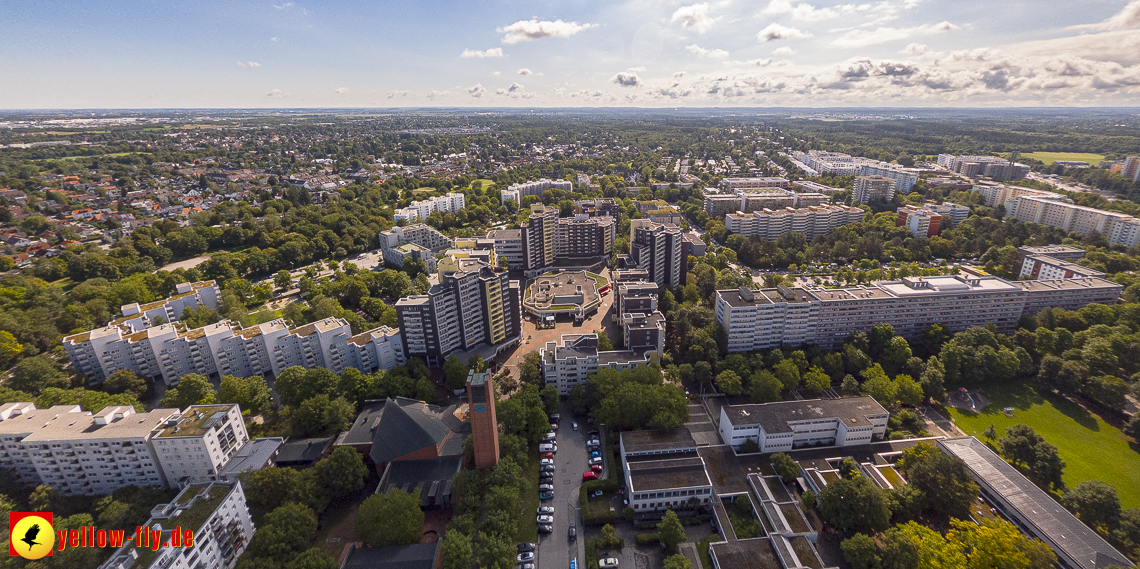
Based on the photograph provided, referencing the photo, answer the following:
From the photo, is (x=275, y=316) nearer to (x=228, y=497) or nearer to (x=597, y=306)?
(x=228, y=497)

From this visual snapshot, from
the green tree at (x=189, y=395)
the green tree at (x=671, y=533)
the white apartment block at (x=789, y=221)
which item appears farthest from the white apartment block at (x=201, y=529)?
the white apartment block at (x=789, y=221)

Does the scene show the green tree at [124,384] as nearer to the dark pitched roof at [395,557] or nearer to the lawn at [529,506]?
the dark pitched roof at [395,557]

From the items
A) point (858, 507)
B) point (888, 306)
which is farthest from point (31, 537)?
point (888, 306)

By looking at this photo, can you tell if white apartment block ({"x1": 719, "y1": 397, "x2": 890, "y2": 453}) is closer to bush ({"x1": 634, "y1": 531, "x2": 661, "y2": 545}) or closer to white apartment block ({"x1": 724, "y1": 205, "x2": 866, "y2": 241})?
bush ({"x1": 634, "y1": 531, "x2": 661, "y2": 545})

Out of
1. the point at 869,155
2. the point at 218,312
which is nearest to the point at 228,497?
the point at 218,312

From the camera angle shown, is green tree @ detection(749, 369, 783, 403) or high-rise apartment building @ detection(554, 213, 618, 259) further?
high-rise apartment building @ detection(554, 213, 618, 259)

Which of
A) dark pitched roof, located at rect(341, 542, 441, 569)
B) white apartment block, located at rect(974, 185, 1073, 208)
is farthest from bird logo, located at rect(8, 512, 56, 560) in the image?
white apartment block, located at rect(974, 185, 1073, 208)
